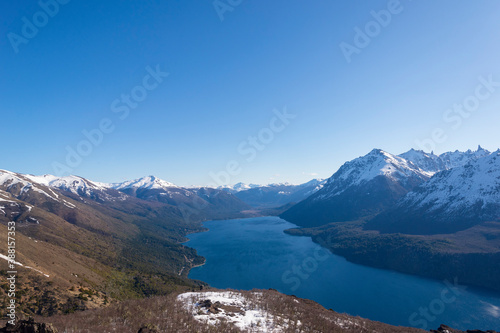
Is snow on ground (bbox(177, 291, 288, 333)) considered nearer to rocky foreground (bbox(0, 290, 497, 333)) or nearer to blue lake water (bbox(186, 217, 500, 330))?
rocky foreground (bbox(0, 290, 497, 333))

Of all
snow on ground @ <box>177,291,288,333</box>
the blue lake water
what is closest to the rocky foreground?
snow on ground @ <box>177,291,288,333</box>

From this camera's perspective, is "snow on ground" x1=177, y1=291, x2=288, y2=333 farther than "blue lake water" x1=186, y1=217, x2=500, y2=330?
No

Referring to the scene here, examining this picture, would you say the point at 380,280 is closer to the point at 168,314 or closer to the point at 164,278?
the point at 164,278

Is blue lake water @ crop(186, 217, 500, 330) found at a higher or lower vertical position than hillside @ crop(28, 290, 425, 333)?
lower

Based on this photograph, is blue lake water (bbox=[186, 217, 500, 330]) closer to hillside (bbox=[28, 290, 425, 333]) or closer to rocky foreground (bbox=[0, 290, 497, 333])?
rocky foreground (bbox=[0, 290, 497, 333])

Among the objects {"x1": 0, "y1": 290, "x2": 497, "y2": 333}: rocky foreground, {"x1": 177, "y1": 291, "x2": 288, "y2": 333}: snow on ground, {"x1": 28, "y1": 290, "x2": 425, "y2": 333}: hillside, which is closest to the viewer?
{"x1": 0, "y1": 290, "x2": 497, "y2": 333}: rocky foreground

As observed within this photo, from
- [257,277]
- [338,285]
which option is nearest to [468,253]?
[338,285]

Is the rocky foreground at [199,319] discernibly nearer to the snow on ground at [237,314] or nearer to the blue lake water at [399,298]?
the snow on ground at [237,314]

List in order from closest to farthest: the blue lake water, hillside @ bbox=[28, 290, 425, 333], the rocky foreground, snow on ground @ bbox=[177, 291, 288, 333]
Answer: the rocky foreground, hillside @ bbox=[28, 290, 425, 333], snow on ground @ bbox=[177, 291, 288, 333], the blue lake water

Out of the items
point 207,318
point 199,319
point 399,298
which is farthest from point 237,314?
point 399,298
